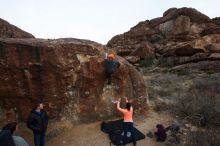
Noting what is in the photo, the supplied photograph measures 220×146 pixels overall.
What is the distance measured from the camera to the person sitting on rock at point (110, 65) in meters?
11.7

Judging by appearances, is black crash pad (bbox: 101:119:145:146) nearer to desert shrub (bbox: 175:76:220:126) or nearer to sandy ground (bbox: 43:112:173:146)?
sandy ground (bbox: 43:112:173:146)

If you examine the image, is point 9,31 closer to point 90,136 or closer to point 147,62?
point 90,136

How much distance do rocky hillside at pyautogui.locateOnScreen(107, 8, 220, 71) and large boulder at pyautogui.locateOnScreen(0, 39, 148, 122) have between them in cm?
1181

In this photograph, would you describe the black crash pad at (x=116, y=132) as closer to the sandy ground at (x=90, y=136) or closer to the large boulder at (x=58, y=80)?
the sandy ground at (x=90, y=136)

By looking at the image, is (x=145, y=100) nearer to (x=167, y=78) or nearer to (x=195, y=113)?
(x=195, y=113)

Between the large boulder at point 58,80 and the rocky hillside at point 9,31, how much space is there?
98.1 inches

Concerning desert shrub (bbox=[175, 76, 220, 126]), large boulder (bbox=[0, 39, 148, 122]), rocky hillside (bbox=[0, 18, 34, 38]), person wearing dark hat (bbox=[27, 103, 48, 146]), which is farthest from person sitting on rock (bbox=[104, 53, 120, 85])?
rocky hillside (bbox=[0, 18, 34, 38])

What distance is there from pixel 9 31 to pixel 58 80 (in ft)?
13.2

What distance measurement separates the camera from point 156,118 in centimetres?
1244

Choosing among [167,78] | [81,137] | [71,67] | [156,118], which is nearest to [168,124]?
[156,118]

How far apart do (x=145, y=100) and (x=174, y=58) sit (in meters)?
12.1

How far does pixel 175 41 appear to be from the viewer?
92.3ft

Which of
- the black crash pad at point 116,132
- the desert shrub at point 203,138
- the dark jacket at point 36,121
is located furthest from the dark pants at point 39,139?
the desert shrub at point 203,138

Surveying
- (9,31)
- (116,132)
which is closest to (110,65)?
(116,132)
